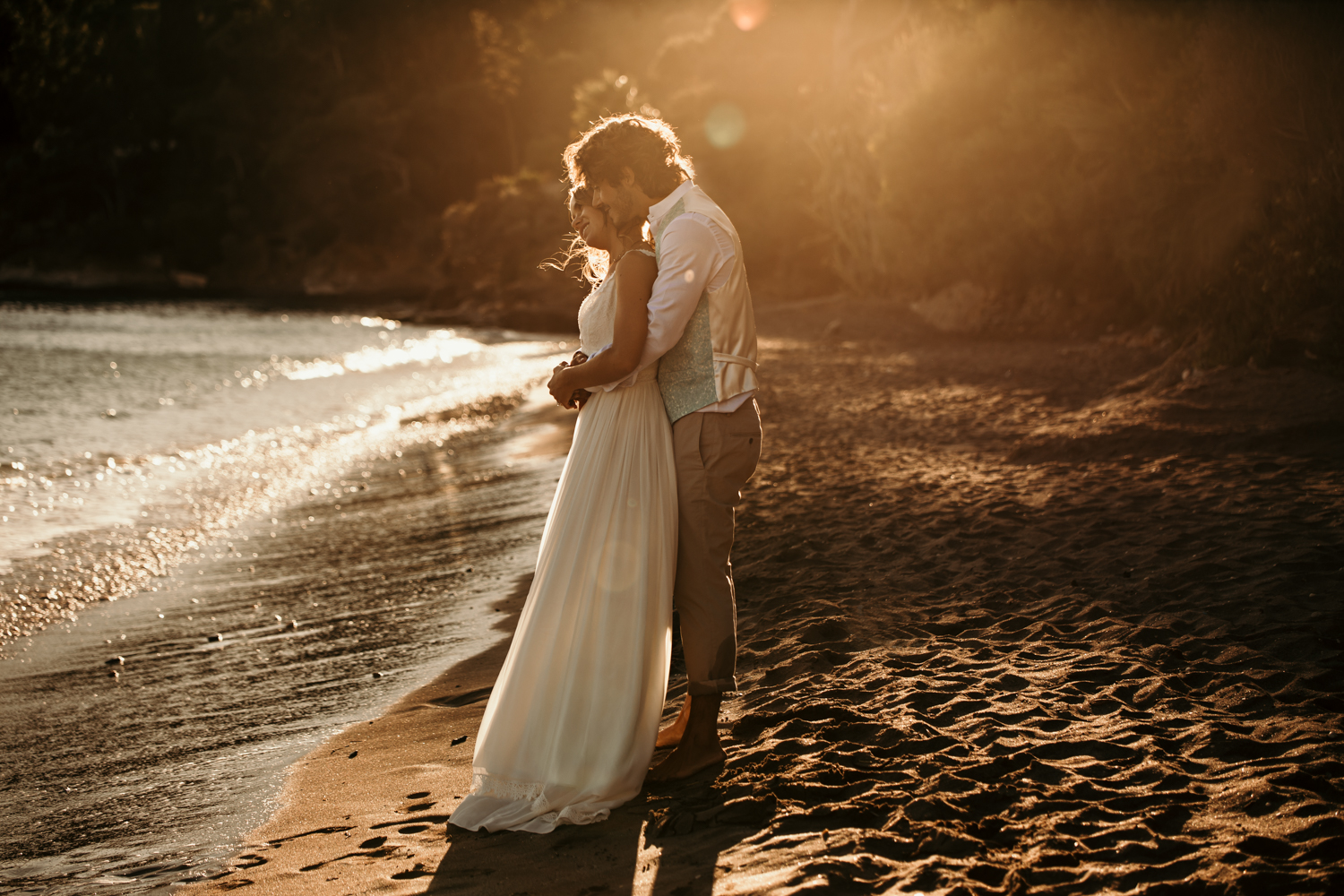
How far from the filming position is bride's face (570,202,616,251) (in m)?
3.11

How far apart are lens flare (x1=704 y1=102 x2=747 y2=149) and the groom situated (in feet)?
98.4

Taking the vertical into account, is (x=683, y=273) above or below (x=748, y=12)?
below

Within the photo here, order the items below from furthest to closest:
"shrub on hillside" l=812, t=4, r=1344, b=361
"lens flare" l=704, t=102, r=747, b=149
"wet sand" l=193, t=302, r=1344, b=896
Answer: "lens flare" l=704, t=102, r=747, b=149 → "shrub on hillside" l=812, t=4, r=1344, b=361 → "wet sand" l=193, t=302, r=1344, b=896

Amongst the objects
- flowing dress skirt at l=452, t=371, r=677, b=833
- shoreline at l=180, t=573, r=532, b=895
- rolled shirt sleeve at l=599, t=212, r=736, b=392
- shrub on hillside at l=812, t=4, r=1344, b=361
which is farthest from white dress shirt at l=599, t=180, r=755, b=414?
shrub on hillside at l=812, t=4, r=1344, b=361

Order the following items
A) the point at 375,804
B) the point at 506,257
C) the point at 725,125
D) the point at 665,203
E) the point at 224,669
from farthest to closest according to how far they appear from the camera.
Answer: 1. the point at 506,257
2. the point at 725,125
3. the point at 224,669
4. the point at 375,804
5. the point at 665,203

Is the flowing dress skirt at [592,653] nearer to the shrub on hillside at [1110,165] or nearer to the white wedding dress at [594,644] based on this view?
the white wedding dress at [594,644]

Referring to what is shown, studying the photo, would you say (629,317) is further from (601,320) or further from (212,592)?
(212,592)

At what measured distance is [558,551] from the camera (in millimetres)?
3082

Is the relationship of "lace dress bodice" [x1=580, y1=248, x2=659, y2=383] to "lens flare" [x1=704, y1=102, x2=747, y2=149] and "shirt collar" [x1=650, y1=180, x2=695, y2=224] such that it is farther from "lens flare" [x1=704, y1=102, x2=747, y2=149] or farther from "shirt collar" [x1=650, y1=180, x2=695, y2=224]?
"lens flare" [x1=704, y1=102, x2=747, y2=149]

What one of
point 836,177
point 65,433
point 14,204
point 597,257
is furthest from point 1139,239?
point 14,204

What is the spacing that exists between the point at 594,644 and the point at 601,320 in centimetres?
97

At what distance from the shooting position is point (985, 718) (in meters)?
3.38

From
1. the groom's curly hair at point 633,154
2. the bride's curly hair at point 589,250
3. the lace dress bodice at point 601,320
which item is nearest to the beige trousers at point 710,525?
the lace dress bodice at point 601,320

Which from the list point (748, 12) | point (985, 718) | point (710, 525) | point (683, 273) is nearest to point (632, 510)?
point (710, 525)
